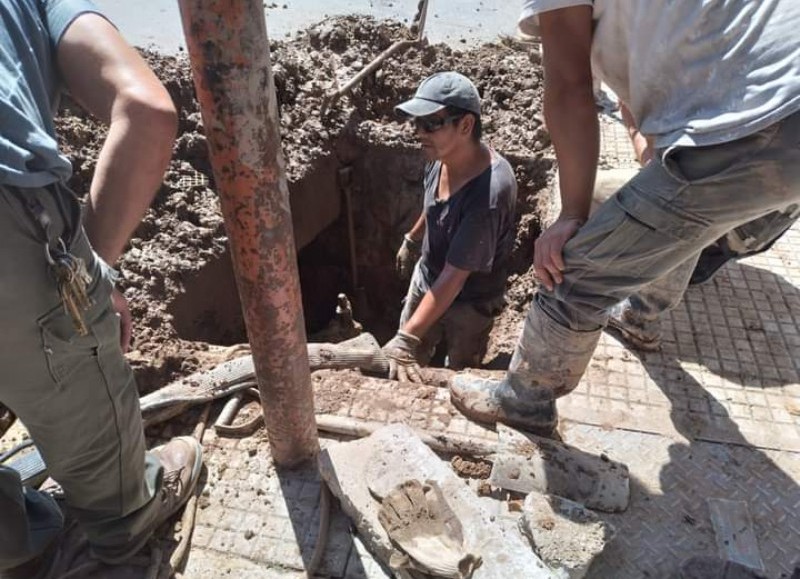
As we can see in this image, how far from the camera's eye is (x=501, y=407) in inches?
102

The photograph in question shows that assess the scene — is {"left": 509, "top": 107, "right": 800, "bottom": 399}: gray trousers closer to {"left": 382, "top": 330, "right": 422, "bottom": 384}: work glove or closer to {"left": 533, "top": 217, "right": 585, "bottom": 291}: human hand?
{"left": 533, "top": 217, "right": 585, "bottom": 291}: human hand

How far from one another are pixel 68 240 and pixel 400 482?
133 cm

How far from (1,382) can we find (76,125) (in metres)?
2.73

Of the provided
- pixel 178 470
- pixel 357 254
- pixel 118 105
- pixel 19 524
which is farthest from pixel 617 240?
pixel 357 254

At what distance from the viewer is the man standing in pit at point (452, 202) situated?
3.11m

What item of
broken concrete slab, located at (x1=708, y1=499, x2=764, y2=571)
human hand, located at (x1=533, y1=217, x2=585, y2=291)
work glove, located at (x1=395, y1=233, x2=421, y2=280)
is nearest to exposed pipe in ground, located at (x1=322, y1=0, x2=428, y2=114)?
work glove, located at (x1=395, y1=233, x2=421, y2=280)

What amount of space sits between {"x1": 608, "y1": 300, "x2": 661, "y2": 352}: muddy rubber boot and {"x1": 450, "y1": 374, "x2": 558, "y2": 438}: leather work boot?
2.35ft

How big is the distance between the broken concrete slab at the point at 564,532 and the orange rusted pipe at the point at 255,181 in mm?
882

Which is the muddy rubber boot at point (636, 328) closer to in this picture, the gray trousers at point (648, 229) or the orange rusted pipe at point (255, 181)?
the gray trousers at point (648, 229)

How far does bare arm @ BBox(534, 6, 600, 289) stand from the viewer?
199 centimetres

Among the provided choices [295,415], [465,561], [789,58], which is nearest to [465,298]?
[295,415]

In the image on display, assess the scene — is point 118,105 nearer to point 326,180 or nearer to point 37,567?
point 37,567

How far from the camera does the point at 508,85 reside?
16.9 ft

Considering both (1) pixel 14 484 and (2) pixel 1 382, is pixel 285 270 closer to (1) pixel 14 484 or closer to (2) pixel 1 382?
(2) pixel 1 382
